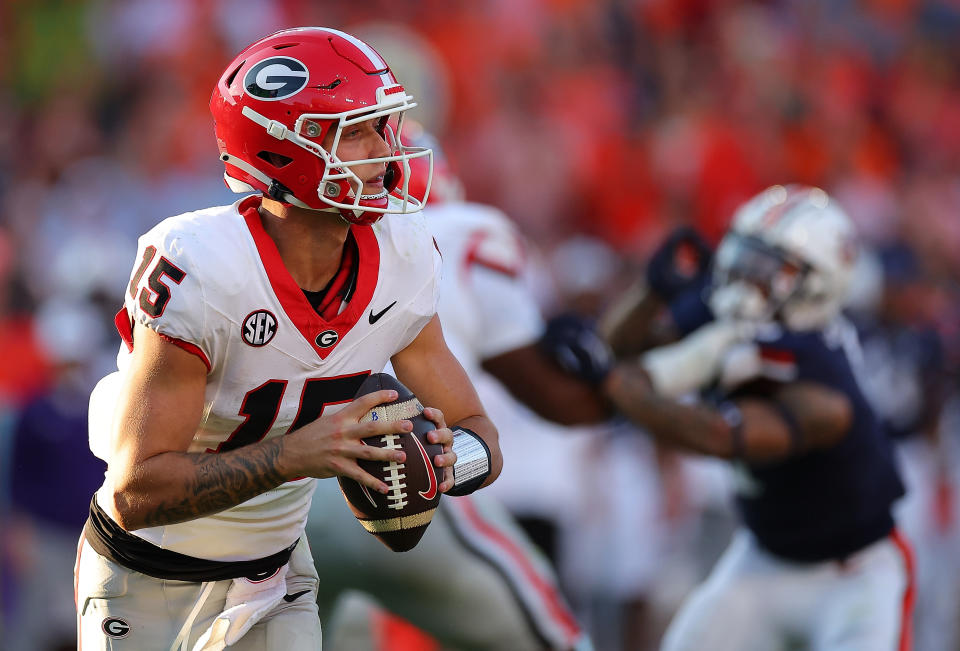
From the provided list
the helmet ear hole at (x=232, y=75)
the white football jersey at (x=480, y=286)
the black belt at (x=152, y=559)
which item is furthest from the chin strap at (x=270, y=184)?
the white football jersey at (x=480, y=286)

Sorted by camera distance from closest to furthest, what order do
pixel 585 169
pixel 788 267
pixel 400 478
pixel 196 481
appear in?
pixel 196 481
pixel 400 478
pixel 788 267
pixel 585 169

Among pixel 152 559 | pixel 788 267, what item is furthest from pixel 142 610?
pixel 788 267

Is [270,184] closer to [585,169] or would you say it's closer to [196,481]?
[196,481]

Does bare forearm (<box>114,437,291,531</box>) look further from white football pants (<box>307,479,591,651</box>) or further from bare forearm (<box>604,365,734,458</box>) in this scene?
bare forearm (<box>604,365,734,458</box>)

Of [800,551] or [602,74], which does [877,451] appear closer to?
[800,551]

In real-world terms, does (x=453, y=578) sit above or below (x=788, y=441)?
below

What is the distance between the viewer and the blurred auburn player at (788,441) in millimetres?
4379

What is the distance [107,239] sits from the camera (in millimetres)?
7594

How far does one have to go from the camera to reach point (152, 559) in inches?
115

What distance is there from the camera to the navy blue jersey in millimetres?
4445

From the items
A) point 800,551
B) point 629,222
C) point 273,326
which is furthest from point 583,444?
point 273,326

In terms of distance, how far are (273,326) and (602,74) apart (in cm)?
725

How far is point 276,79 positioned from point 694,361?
227cm

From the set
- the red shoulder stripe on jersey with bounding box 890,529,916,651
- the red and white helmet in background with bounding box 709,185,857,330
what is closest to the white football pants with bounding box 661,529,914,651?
the red shoulder stripe on jersey with bounding box 890,529,916,651
